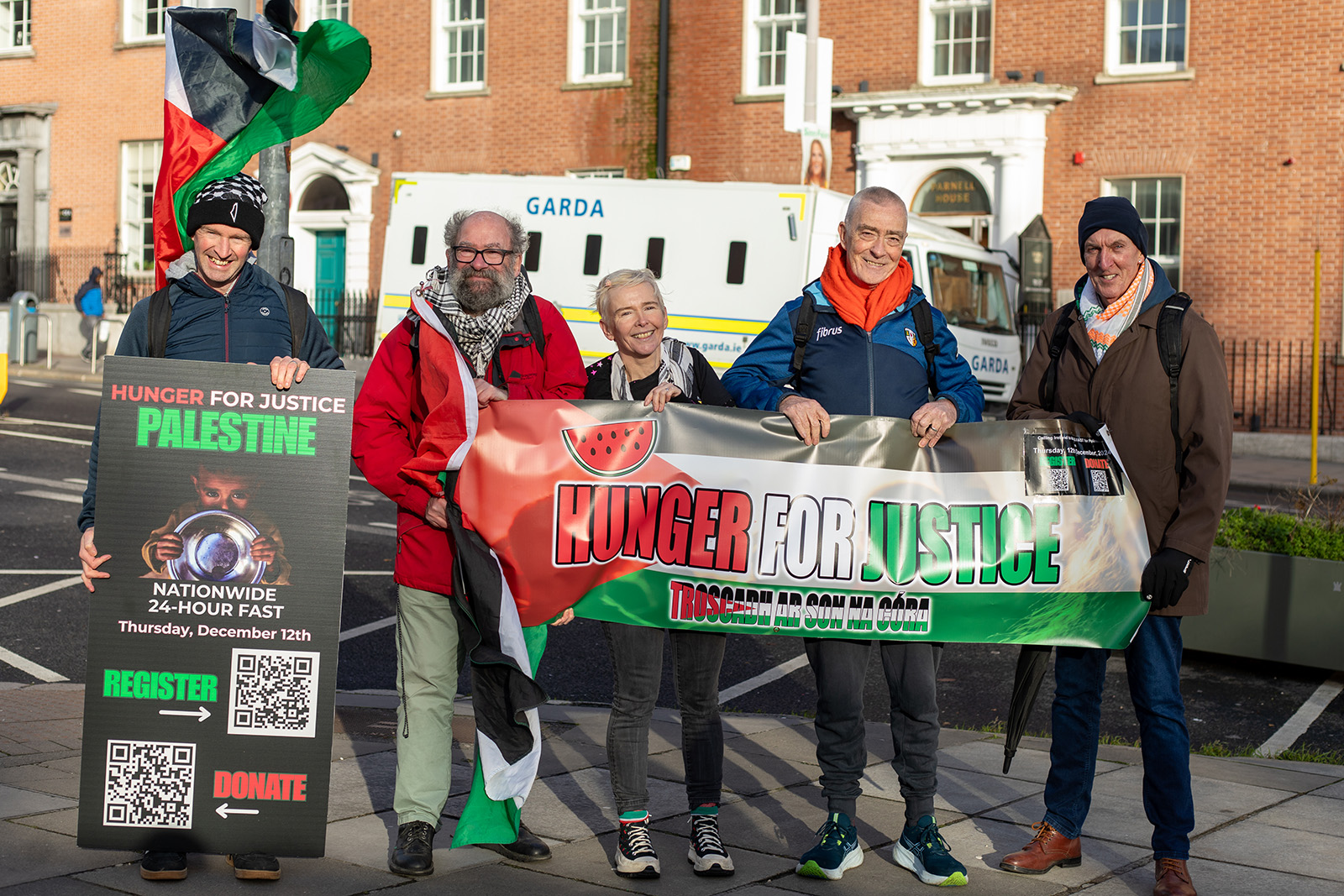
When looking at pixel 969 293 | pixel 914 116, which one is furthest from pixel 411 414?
pixel 914 116

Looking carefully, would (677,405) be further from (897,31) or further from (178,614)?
(897,31)

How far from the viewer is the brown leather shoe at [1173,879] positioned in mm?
4281

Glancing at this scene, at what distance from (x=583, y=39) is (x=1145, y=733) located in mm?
23477

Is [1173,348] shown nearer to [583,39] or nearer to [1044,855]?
[1044,855]

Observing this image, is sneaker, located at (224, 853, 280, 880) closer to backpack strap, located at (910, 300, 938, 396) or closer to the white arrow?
the white arrow

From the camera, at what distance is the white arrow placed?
14.1 ft

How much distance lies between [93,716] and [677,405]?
2.00m

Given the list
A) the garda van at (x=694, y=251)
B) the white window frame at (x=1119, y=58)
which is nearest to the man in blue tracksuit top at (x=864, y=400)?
the garda van at (x=694, y=251)

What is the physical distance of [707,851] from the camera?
176 inches

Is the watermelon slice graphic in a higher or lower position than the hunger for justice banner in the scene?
higher

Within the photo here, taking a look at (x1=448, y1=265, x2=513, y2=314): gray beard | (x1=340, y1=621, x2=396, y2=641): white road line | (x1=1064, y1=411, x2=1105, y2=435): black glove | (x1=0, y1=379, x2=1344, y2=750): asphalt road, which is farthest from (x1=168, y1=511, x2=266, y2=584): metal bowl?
(x1=340, y1=621, x2=396, y2=641): white road line

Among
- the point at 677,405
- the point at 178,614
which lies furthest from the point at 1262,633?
the point at 178,614

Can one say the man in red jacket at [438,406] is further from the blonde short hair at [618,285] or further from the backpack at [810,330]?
the backpack at [810,330]

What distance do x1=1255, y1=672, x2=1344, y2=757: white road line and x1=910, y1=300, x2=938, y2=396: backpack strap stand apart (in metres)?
3.01
